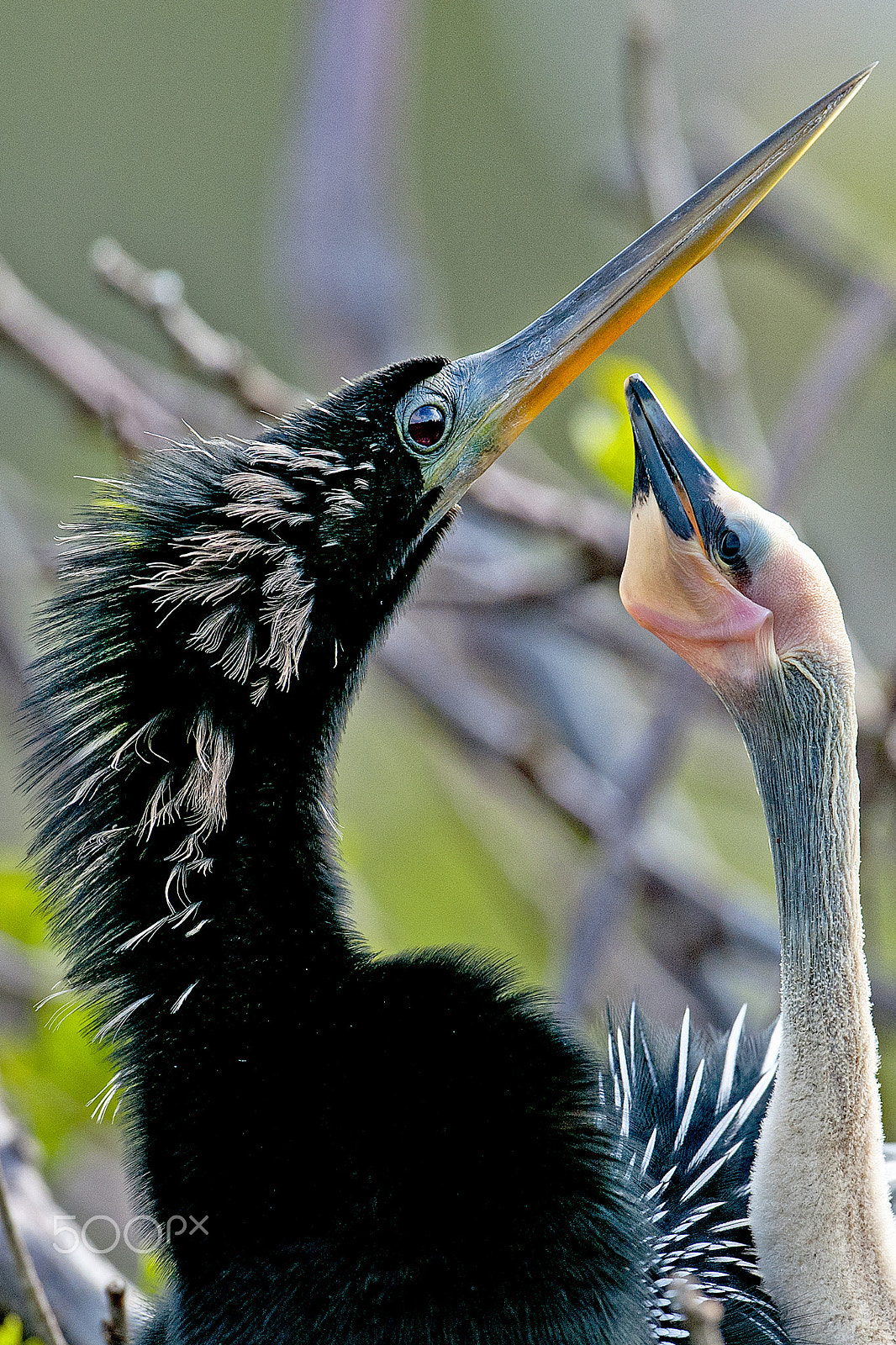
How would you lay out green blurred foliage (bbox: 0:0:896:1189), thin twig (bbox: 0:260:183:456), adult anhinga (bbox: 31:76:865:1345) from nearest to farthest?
adult anhinga (bbox: 31:76:865:1345) < thin twig (bbox: 0:260:183:456) < green blurred foliage (bbox: 0:0:896:1189)

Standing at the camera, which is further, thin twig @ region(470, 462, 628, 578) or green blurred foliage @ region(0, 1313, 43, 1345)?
thin twig @ region(470, 462, 628, 578)

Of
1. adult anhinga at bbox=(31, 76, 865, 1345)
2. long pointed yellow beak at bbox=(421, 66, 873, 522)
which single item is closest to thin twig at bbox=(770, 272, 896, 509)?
long pointed yellow beak at bbox=(421, 66, 873, 522)

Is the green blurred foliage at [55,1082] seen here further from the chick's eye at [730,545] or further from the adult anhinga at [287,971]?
the chick's eye at [730,545]

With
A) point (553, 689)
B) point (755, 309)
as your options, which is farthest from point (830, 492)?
point (553, 689)

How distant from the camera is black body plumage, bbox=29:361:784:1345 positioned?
3.92ft

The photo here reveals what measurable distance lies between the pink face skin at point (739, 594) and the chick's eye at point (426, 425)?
0.86 feet

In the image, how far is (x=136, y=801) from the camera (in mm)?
1300

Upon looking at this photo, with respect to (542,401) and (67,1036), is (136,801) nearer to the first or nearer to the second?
(542,401)

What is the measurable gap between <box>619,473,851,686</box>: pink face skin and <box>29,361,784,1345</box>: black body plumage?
30 centimetres

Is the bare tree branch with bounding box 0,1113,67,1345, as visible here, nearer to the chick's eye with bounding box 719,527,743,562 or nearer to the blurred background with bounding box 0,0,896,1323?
the blurred background with bounding box 0,0,896,1323

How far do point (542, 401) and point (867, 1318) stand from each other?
0.97 m

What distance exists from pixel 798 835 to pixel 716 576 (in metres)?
0.25

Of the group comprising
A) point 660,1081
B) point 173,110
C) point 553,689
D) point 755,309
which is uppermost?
point 755,309

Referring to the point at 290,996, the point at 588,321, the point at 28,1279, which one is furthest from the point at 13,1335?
the point at 588,321
